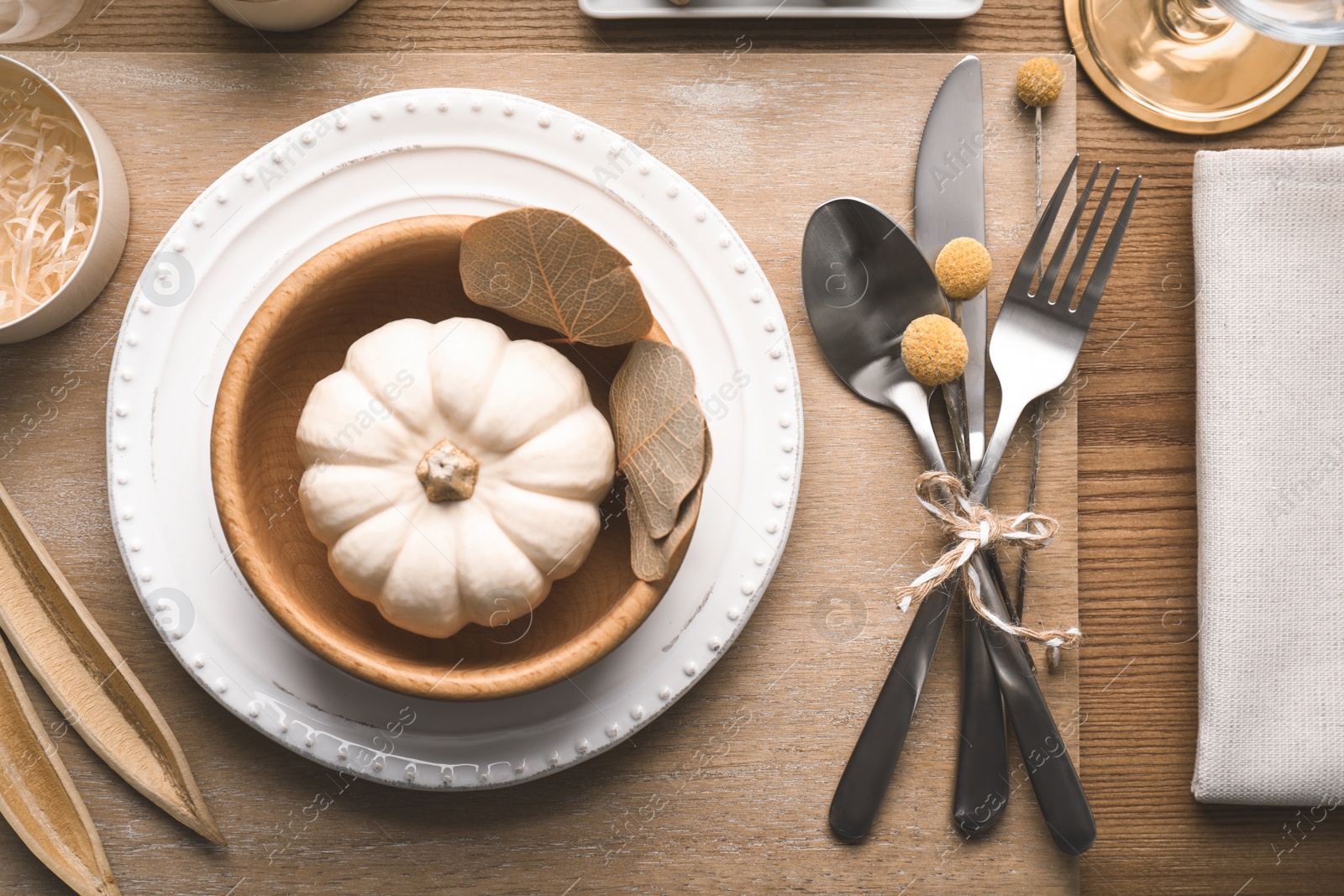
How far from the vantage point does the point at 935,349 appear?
710 millimetres

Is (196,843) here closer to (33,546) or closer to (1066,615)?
(33,546)

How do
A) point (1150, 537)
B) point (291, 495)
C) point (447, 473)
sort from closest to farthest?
1. point (447, 473)
2. point (291, 495)
3. point (1150, 537)

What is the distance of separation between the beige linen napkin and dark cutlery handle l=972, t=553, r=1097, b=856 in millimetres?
135

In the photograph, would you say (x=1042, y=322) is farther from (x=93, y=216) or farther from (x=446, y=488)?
(x=93, y=216)

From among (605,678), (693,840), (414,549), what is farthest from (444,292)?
(693,840)

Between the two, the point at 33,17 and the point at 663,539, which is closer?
the point at 663,539

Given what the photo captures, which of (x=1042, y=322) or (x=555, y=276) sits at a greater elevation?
(x=555, y=276)

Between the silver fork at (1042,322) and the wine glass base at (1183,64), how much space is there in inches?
4.2

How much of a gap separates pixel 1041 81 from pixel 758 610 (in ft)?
1.70

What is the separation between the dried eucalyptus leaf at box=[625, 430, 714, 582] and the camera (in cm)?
59

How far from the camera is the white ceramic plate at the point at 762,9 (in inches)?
30.3

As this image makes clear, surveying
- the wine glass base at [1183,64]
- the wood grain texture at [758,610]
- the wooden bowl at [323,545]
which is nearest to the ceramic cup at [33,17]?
the wood grain texture at [758,610]

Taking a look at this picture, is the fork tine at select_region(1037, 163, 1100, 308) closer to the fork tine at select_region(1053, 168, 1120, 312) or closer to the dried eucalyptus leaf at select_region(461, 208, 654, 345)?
the fork tine at select_region(1053, 168, 1120, 312)

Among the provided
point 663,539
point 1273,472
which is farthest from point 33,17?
point 1273,472
